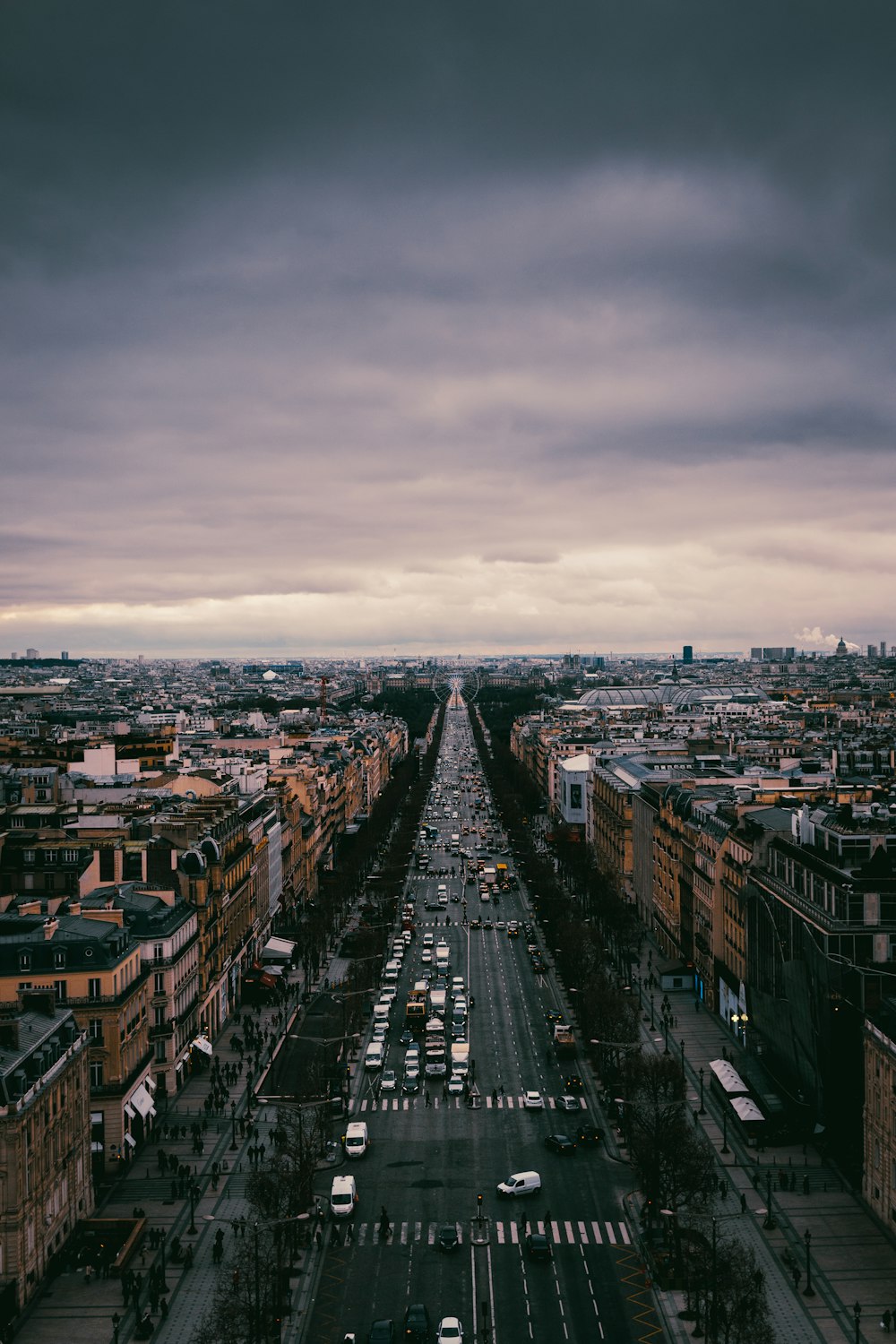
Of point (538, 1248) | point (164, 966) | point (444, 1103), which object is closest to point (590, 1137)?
point (444, 1103)

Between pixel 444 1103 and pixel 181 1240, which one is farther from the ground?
pixel 181 1240

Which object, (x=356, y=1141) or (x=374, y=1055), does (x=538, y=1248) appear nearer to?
(x=356, y=1141)

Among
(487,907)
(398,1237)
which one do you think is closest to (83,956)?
(398,1237)

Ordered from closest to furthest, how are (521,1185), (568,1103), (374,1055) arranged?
(521,1185) < (568,1103) < (374,1055)

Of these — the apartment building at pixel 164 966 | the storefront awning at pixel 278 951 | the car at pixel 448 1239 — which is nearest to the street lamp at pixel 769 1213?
the car at pixel 448 1239

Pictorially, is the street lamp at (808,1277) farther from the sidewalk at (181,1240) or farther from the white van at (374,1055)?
the white van at (374,1055)

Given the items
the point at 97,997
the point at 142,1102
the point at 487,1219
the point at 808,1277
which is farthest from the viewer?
the point at 142,1102

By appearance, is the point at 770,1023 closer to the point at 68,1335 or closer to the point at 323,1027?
the point at 323,1027
